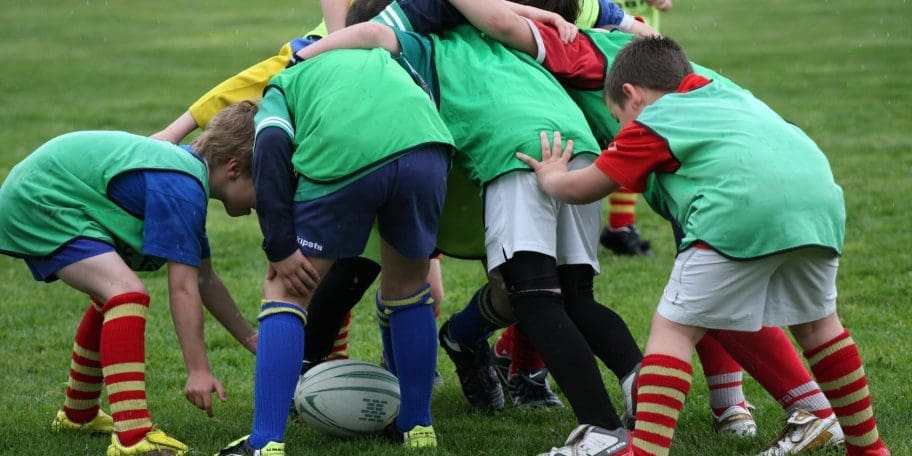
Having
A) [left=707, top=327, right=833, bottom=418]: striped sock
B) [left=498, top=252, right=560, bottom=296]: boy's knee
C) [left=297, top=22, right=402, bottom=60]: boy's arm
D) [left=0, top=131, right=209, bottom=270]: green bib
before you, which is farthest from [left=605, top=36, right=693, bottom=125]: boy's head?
[left=0, top=131, right=209, bottom=270]: green bib

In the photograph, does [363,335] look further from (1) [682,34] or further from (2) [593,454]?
(1) [682,34]

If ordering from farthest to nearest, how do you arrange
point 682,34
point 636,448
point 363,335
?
point 682,34, point 363,335, point 636,448

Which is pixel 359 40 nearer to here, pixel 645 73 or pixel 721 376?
pixel 645 73

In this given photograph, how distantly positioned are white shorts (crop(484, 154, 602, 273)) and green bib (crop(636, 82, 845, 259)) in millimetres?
453

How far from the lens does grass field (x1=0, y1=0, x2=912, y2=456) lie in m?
4.60

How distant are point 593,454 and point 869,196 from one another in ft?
19.0

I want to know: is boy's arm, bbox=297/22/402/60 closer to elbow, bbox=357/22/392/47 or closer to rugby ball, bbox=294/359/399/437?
elbow, bbox=357/22/392/47

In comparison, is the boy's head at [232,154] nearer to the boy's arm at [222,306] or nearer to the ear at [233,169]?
the ear at [233,169]

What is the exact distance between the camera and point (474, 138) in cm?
409

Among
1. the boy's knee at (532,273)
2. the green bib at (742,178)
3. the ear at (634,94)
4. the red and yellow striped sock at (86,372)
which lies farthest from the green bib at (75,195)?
the green bib at (742,178)

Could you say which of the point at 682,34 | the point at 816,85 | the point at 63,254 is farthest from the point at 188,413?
the point at 682,34

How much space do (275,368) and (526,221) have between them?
0.92m

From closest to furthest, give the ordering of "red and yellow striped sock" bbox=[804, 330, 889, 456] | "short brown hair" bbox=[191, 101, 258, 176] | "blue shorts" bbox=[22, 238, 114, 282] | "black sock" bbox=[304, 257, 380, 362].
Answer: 1. "red and yellow striped sock" bbox=[804, 330, 889, 456]
2. "blue shorts" bbox=[22, 238, 114, 282]
3. "short brown hair" bbox=[191, 101, 258, 176]
4. "black sock" bbox=[304, 257, 380, 362]

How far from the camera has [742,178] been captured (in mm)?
3480
